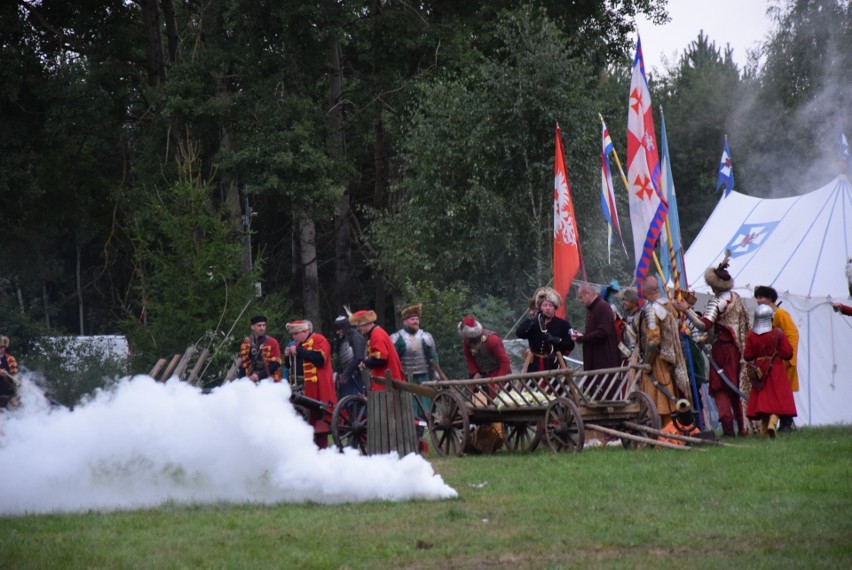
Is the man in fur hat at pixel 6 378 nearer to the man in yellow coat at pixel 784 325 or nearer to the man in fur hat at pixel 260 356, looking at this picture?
the man in fur hat at pixel 260 356

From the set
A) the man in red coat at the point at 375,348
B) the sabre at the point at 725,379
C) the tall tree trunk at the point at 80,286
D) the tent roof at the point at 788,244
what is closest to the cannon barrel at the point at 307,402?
the man in red coat at the point at 375,348

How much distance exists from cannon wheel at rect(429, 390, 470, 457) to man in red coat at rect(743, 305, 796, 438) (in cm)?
299

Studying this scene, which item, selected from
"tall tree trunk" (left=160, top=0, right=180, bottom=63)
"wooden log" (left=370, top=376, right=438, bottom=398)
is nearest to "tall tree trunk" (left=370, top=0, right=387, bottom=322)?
"tall tree trunk" (left=160, top=0, right=180, bottom=63)

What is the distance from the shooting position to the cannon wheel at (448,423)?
13.2 metres

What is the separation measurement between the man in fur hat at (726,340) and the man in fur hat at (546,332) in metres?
1.42

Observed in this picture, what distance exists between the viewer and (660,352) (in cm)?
1308

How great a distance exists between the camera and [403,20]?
30.5 meters

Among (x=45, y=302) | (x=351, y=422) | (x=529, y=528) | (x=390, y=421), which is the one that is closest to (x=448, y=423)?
(x=351, y=422)

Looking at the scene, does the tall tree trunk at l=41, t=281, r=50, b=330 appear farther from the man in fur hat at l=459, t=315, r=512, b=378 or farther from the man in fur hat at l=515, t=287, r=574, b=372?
the man in fur hat at l=515, t=287, r=574, b=372

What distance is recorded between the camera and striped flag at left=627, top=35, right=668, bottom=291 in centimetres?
1402

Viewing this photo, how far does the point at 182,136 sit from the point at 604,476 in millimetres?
20954

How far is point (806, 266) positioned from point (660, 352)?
19.6ft

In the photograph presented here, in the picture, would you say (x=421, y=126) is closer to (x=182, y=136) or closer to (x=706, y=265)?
(x=182, y=136)

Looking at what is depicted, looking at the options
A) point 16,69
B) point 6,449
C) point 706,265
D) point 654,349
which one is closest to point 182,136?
point 16,69
